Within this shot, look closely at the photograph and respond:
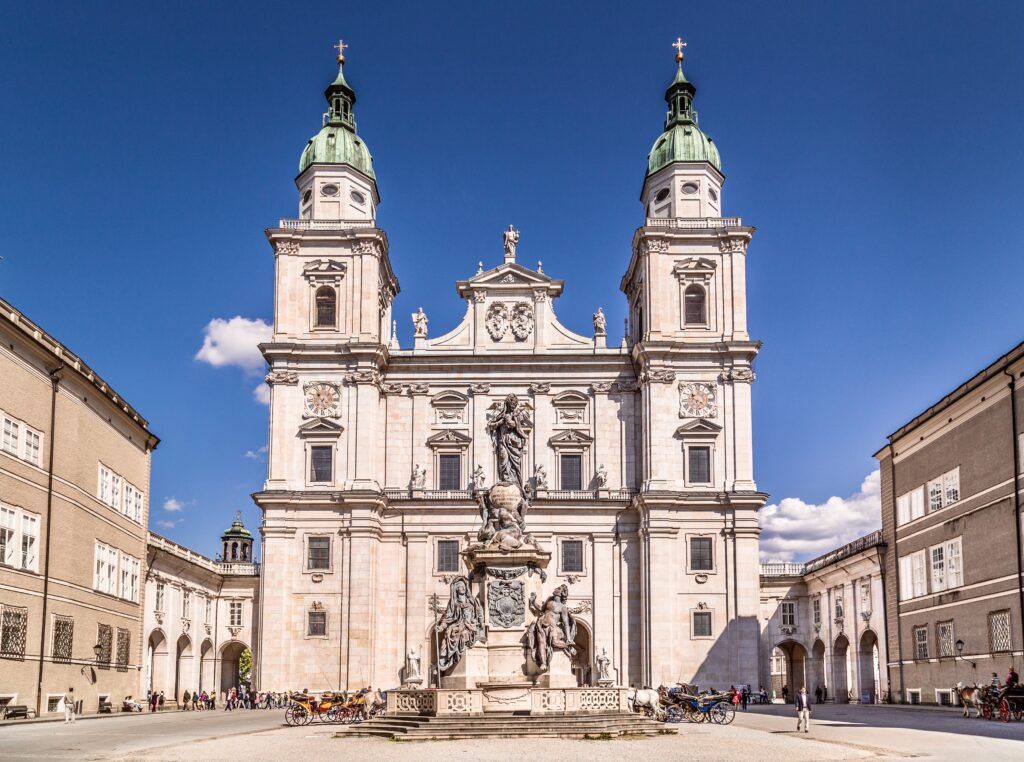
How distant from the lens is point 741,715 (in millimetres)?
47625

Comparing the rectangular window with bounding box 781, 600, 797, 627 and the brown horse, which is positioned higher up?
the rectangular window with bounding box 781, 600, 797, 627

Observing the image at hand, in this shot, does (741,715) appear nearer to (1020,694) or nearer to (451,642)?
(1020,694)

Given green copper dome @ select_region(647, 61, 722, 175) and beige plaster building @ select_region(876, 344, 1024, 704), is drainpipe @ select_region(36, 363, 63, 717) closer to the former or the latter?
beige plaster building @ select_region(876, 344, 1024, 704)

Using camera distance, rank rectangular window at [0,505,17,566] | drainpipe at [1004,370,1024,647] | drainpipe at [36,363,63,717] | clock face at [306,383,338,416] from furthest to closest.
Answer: clock face at [306,383,338,416] → drainpipe at [1004,370,1024,647] → drainpipe at [36,363,63,717] → rectangular window at [0,505,17,566]

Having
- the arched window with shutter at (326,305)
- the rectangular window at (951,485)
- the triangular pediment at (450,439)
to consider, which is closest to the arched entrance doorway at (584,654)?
the triangular pediment at (450,439)

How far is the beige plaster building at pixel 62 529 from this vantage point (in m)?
40.4

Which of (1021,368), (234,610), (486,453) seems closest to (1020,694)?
(1021,368)

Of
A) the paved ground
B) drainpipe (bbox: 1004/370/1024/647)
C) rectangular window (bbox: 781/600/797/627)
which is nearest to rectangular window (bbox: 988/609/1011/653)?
drainpipe (bbox: 1004/370/1024/647)

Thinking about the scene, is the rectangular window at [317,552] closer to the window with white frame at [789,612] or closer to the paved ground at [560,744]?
the paved ground at [560,744]

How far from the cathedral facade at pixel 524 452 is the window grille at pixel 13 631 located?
67.6ft

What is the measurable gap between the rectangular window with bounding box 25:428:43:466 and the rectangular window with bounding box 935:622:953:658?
35194 millimetres

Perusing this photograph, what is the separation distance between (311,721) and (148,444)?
23.0 metres

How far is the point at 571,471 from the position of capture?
6500 cm

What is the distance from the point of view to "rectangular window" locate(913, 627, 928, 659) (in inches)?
2088
